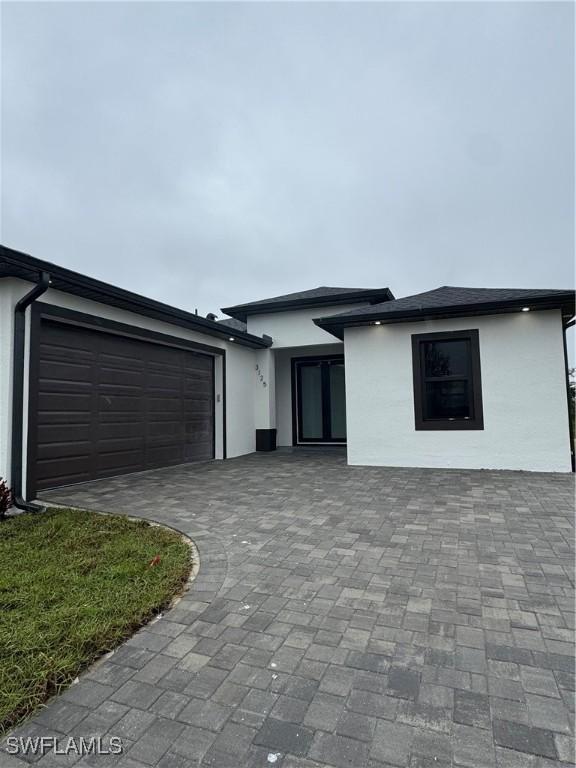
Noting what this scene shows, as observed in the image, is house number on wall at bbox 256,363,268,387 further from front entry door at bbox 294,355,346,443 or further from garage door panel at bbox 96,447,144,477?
garage door panel at bbox 96,447,144,477

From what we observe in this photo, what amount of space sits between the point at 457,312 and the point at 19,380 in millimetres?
7134

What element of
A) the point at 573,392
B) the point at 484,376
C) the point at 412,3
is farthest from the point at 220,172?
the point at 573,392

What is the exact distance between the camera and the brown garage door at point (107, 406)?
5762 mm

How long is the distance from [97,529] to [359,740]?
3.37 meters

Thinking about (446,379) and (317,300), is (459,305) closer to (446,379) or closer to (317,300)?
(446,379)

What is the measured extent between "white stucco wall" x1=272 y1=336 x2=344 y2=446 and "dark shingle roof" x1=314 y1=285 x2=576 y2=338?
3.09 meters

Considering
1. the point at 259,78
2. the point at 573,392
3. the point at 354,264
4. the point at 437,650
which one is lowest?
the point at 437,650

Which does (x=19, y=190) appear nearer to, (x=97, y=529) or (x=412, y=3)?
(x=412, y=3)

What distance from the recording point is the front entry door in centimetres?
1173

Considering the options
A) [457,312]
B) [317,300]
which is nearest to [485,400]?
[457,312]

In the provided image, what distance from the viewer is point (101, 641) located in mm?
2160

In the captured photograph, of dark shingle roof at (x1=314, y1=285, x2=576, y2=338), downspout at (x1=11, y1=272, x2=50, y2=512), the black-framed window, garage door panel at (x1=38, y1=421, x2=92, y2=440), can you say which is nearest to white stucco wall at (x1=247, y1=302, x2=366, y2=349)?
dark shingle roof at (x1=314, y1=285, x2=576, y2=338)

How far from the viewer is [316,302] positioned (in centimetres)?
1078

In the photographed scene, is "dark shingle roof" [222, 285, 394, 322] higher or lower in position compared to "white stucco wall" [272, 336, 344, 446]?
higher
